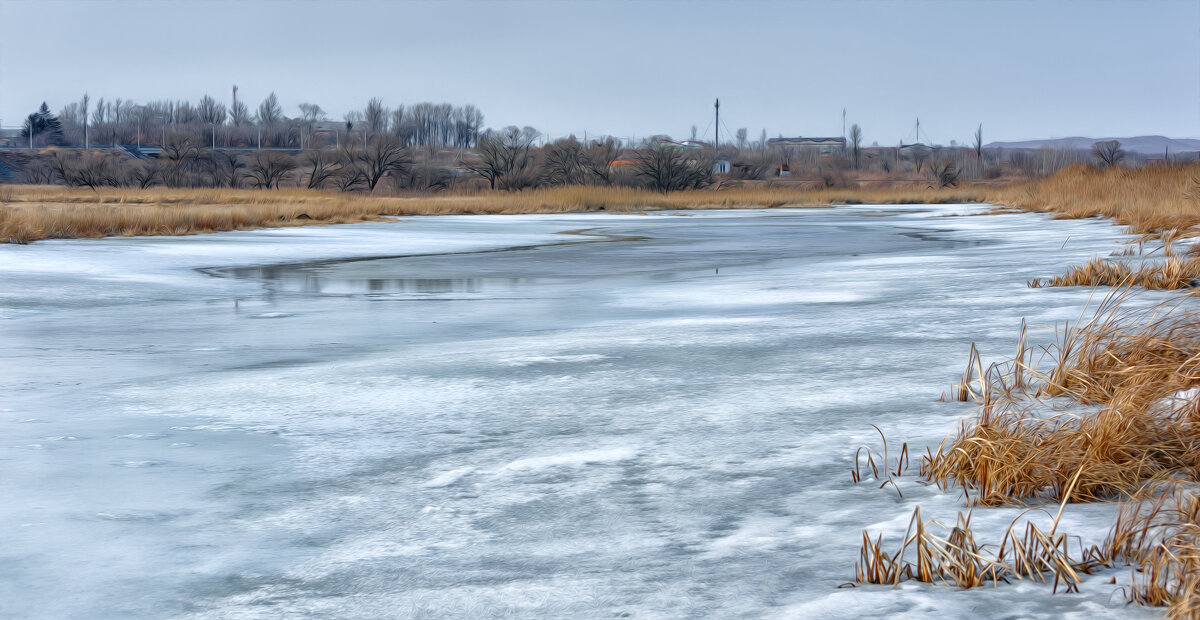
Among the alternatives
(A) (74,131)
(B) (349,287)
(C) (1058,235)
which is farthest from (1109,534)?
(A) (74,131)

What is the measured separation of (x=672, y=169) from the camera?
56219 millimetres

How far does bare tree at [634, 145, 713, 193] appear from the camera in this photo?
184ft

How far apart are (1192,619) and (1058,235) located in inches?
667

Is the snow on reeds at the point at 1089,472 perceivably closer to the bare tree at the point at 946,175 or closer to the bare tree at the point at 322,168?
the bare tree at the point at 322,168

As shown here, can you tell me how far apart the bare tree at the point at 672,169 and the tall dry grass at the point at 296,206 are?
8.23 meters

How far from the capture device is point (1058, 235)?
1798 centimetres

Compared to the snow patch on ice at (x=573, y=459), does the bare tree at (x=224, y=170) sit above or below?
above

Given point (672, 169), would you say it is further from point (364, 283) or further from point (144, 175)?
point (364, 283)

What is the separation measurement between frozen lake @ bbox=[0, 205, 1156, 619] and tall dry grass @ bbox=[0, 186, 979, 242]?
10.9 metres

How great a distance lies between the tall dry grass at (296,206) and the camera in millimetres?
20938

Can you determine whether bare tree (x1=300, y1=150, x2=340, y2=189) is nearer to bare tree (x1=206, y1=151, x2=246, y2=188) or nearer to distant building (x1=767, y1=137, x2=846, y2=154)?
bare tree (x1=206, y1=151, x2=246, y2=188)

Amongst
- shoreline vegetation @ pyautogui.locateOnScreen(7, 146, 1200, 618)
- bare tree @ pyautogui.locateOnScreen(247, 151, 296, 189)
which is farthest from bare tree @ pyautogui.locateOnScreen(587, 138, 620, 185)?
shoreline vegetation @ pyautogui.locateOnScreen(7, 146, 1200, 618)

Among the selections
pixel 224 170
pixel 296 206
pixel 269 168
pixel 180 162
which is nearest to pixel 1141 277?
pixel 296 206

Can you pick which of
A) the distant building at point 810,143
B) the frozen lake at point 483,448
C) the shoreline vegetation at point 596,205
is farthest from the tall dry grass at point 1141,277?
the distant building at point 810,143
